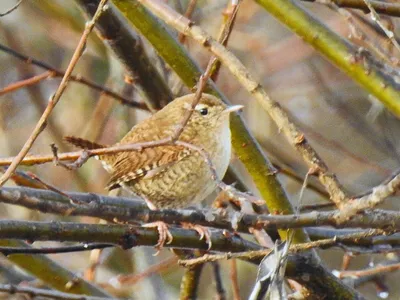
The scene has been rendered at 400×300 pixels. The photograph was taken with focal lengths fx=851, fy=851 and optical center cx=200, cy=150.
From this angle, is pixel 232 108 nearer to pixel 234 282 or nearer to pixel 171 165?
pixel 171 165

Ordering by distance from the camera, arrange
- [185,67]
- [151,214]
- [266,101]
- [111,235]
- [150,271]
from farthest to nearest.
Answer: [150,271], [185,67], [266,101], [111,235], [151,214]

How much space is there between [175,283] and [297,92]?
1944 mm

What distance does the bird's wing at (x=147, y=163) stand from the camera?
364 cm

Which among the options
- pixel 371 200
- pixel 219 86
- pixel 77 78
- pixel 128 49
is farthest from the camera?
pixel 219 86

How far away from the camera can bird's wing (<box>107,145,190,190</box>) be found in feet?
12.0

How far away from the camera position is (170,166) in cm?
366

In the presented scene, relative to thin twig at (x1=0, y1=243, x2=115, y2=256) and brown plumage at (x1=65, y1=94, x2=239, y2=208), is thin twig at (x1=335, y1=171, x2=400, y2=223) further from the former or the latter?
brown plumage at (x1=65, y1=94, x2=239, y2=208)

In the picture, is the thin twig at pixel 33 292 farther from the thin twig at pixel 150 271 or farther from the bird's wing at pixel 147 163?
the thin twig at pixel 150 271

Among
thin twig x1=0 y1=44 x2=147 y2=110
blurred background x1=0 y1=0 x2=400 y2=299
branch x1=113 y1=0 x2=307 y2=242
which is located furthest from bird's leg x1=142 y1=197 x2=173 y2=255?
blurred background x1=0 y1=0 x2=400 y2=299

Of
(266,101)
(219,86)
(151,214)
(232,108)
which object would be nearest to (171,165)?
(232,108)

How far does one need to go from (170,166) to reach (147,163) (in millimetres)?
100

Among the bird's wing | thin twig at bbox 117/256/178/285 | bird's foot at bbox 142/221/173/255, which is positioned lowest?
bird's foot at bbox 142/221/173/255

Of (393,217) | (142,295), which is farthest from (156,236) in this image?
(142,295)

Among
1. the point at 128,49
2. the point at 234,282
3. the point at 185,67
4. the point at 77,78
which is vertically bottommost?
the point at 234,282
